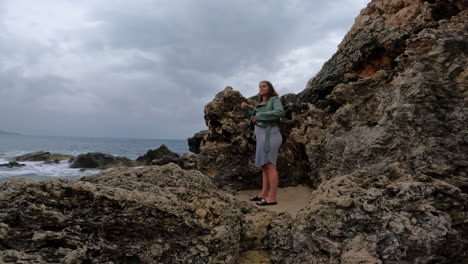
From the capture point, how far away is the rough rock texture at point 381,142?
2.85 metres

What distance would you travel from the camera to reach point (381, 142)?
4102mm

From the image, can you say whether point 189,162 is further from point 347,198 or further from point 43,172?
point 43,172

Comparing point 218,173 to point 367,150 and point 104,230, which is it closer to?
point 367,150

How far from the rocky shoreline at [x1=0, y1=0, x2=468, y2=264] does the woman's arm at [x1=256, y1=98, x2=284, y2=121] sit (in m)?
1.10

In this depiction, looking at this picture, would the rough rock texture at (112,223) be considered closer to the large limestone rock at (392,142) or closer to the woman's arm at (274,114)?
the large limestone rock at (392,142)

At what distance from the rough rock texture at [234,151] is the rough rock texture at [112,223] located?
290 cm

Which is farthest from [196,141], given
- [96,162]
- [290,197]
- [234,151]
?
[290,197]

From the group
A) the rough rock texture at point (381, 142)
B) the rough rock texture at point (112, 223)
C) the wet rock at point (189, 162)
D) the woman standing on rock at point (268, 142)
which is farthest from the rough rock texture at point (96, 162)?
the rough rock texture at point (112, 223)

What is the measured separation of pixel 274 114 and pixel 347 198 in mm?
2249

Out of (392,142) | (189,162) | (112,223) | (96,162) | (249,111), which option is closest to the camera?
(112,223)

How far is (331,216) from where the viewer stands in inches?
117

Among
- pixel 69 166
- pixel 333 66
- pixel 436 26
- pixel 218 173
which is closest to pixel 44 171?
pixel 69 166

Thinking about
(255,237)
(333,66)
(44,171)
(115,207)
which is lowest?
(44,171)

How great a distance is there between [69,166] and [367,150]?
2952 cm
